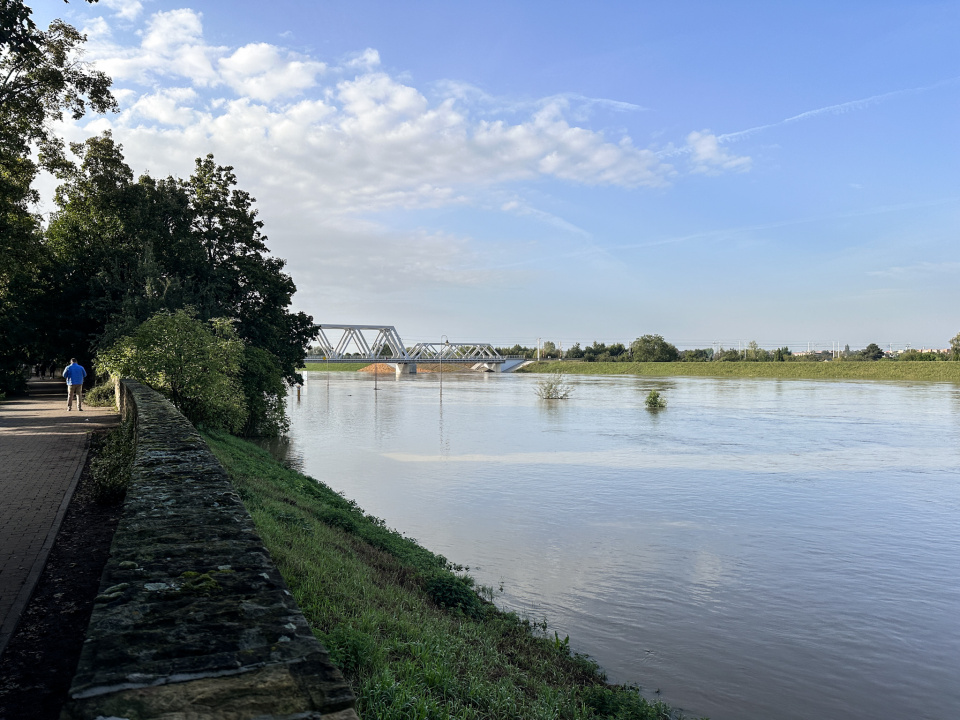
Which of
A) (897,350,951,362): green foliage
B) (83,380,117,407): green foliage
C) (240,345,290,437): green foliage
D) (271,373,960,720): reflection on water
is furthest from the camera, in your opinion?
(897,350,951,362): green foliage

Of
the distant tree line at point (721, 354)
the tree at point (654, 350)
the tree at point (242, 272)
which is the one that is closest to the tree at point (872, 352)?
the distant tree line at point (721, 354)

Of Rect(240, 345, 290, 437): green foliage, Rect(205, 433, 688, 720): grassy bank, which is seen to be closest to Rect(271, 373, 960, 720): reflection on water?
Rect(205, 433, 688, 720): grassy bank

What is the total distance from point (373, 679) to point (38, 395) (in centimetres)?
3313

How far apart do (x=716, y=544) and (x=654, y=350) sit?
116 meters

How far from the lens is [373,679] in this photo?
4199 mm

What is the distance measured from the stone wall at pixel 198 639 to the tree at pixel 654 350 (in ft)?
412

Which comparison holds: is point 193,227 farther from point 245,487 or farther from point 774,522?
point 774,522

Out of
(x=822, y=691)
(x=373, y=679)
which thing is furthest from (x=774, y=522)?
(x=373, y=679)

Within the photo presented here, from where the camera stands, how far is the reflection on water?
7852mm

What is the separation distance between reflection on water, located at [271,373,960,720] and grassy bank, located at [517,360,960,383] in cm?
6761

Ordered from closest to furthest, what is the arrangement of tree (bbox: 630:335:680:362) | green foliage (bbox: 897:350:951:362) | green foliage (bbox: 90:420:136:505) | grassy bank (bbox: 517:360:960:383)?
green foliage (bbox: 90:420:136:505) → grassy bank (bbox: 517:360:960:383) → green foliage (bbox: 897:350:951:362) → tree (bbox: 630:335:680:362)

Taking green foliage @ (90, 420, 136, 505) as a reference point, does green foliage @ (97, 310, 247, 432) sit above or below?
above

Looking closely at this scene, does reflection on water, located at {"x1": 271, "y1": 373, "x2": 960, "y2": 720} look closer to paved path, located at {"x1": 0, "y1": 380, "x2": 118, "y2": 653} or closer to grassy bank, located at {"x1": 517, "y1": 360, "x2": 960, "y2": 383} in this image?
paved path, located at {"x1": 0, "y1": 380, "x2": 118, "y2": 653}

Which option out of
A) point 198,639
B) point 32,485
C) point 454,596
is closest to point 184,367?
point 32,485
